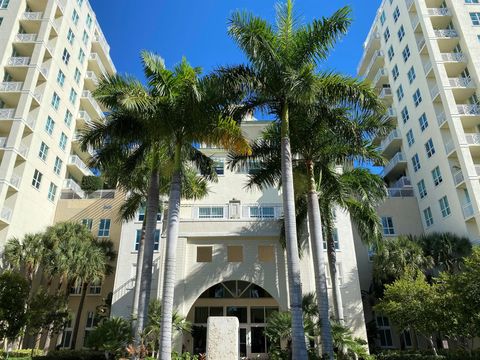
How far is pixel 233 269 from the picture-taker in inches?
1080

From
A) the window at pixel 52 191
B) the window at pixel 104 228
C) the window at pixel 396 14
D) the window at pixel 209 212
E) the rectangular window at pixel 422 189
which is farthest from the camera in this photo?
the window at pixel 396 14

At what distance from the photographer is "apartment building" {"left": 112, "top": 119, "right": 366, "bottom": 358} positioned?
Result: 27.1 meters

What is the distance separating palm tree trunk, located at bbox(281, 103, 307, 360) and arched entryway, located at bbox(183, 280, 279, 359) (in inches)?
612

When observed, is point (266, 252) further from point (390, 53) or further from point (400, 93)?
point (390, 53)

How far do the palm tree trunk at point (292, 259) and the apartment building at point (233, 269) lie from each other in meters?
11.1

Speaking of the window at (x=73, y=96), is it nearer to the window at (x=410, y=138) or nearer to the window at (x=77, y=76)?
the window at (x=77, y=76)

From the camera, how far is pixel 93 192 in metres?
41.0

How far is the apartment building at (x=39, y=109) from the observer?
33.2m

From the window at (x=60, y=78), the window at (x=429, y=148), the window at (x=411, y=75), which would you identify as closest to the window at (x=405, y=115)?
the window at (x=411, y=75)

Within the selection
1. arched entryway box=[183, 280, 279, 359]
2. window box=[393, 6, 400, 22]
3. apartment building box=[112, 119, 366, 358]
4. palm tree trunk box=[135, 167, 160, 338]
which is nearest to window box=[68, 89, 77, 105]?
apartment building box=[112, 119, 366, 358]

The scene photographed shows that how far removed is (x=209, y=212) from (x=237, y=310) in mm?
7999

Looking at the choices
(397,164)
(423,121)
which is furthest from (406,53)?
(397,164)

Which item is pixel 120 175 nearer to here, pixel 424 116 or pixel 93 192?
pixel 93 192

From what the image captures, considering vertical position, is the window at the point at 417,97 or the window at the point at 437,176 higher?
the window at the point at 417,97
